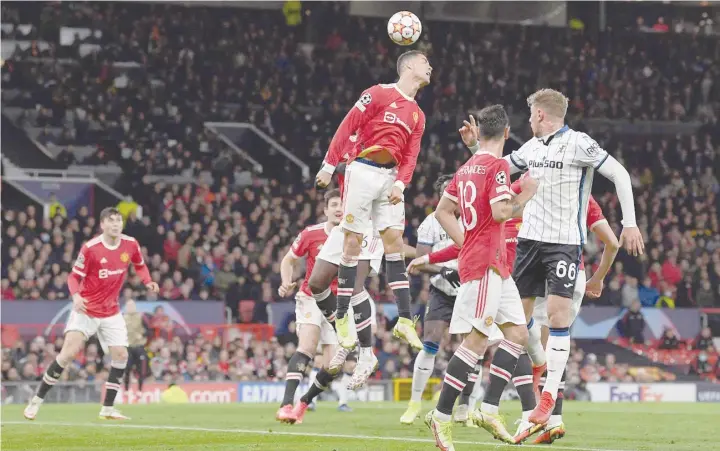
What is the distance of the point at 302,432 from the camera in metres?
12.7

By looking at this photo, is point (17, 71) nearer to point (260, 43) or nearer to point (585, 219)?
point (260, 43)

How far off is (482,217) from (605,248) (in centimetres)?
Result: 210

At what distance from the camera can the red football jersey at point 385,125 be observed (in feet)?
38.8

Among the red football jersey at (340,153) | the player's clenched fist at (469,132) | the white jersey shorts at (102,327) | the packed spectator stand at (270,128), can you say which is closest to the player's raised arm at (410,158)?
the red football jersey at (340,153)

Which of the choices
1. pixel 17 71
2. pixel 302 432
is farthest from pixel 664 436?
pixel 17 71

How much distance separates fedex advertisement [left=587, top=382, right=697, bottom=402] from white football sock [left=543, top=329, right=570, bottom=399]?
49.1 feet

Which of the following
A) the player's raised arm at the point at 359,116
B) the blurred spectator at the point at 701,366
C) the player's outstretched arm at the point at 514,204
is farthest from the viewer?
the blurred spectator at the point at 701,366

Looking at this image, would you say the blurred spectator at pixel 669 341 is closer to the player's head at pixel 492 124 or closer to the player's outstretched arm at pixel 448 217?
the player's outstretched arm at pixel 448 217

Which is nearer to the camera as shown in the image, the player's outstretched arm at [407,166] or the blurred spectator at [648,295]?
the player's outstretched arm at [407,166]

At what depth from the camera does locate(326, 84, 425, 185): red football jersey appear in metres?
11.8

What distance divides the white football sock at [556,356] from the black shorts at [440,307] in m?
3.91

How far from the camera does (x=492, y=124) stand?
10.0 m

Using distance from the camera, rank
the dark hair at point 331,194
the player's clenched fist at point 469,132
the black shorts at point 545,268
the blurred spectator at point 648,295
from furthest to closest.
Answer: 1. the blurred spectator at point 648,295
2. the dark hair at point 331,194
3. the player's clenched fist at point 469,132
4. the black shorts at point 545,268

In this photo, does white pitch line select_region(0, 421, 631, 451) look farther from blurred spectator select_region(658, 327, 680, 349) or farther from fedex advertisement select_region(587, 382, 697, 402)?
blurred spectator select_region(658, 327, 680, 349)
